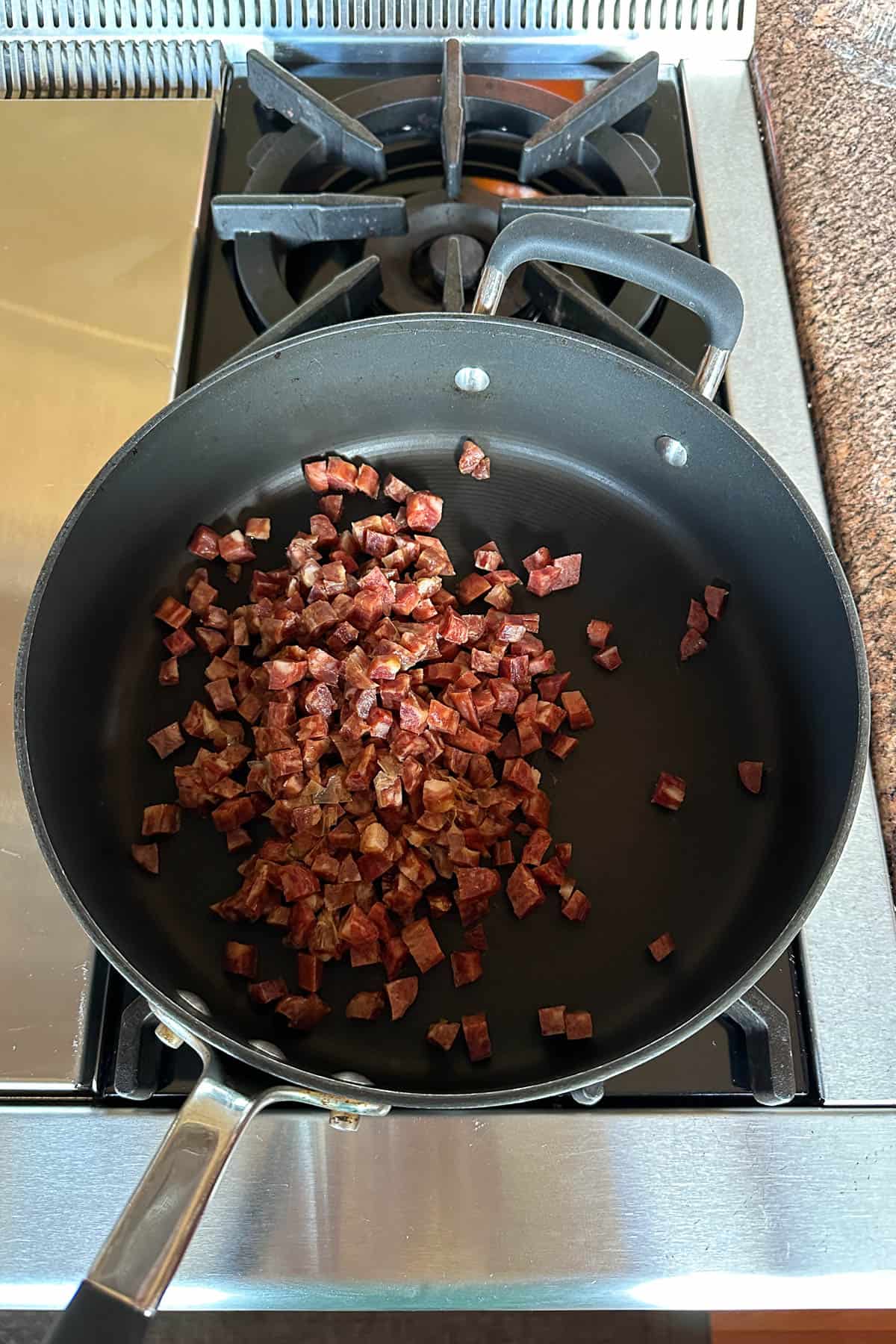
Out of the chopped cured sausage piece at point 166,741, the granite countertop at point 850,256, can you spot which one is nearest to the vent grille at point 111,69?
the granite countertop at point 850,256

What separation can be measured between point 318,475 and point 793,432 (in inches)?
19.4

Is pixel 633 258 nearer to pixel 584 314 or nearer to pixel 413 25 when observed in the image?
pixel 584 314

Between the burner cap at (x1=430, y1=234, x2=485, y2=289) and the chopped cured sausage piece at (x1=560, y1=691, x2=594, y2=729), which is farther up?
the burner cap at (x1=430, y1=234, x2=485, y2=289)

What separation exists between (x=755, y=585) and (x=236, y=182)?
744 millimetres

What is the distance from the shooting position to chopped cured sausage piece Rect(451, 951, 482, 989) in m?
0.81

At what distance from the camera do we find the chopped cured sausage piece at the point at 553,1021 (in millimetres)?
797

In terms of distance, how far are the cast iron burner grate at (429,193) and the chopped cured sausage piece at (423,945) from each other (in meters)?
0.58

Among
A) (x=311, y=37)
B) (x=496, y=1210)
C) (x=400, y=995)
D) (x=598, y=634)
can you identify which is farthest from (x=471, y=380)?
(x=496, y=1210)

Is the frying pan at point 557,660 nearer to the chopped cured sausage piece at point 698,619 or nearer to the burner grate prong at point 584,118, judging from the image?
the chopped cured sausage piece at point 698,619

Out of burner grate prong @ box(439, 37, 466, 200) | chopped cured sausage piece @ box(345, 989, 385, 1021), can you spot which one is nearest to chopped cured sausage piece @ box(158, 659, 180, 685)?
chopped cured sausage piece @ box(345, 989, 385, 1021)

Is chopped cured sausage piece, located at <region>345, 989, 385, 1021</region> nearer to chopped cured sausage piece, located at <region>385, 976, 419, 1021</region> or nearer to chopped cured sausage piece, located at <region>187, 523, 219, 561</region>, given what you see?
chopped cured sausage piece, located at <region>385, 976, 419, 1021</region>

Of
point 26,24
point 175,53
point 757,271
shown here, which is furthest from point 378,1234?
point 26,24

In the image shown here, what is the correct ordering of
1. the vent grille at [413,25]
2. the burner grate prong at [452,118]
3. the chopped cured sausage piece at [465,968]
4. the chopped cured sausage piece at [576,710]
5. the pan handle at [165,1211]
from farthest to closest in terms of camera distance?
the vent grille at [413,25] → the burner grate prong at [452,118] → the chopped cured sausage piece at [576,710] → the chopped cured sausage piece at [465,968] → the pan handle at [165,1211]

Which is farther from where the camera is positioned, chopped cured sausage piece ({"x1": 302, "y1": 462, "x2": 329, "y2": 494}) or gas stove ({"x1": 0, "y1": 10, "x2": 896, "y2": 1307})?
chopped cured sausage piece ({"x1": 302, "y1": 462, "x2": 329, "y2": 494})
